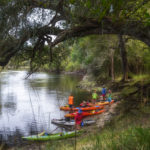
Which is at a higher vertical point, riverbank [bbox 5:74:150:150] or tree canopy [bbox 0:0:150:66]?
tree canopy [bbox 0:0:150:66]

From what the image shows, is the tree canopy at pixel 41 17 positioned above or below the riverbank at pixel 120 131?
above

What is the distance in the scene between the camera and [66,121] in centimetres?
1046

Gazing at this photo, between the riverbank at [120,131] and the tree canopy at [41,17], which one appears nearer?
the riverbank at [120,131]

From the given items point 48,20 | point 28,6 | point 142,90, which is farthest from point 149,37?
point 142,90

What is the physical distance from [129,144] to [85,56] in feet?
72.0

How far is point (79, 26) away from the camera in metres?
6.14

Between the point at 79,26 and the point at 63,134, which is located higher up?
the point at 79,26

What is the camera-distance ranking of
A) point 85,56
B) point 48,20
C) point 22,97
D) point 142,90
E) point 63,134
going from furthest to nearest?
point 85,56 → point 22,97 → point 142,90 → point 63,134 → point 48,20

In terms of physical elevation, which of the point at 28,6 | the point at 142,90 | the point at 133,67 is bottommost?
the point at 142,90

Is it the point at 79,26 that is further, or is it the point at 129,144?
the point at 79,26

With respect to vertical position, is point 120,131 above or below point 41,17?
below

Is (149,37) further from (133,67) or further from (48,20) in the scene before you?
(133,67)

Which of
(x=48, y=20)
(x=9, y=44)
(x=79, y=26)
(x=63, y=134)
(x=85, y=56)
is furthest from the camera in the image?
(x=85, y=56)

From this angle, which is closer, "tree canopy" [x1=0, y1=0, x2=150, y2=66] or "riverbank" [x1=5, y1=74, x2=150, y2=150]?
"riverbank" [x1=5, y1=74, x2=150, y2=150]
